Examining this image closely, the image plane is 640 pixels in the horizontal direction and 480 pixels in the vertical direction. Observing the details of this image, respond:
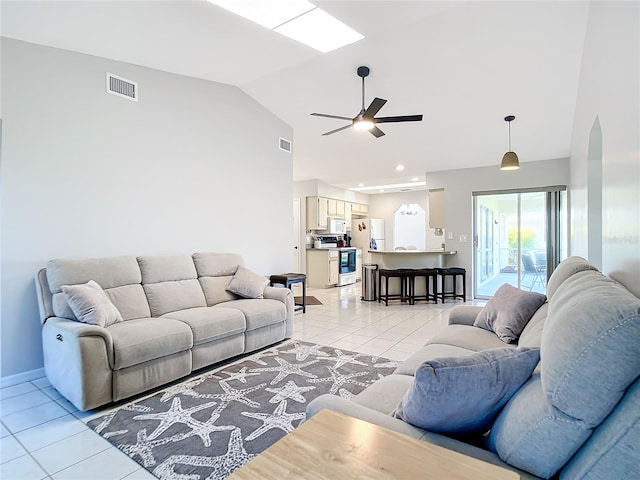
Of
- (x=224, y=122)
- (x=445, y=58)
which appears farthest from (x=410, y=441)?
(x=224, y=122)

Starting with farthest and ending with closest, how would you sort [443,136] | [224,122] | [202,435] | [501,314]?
[443,136], [224,122], [501,314], [202,435]

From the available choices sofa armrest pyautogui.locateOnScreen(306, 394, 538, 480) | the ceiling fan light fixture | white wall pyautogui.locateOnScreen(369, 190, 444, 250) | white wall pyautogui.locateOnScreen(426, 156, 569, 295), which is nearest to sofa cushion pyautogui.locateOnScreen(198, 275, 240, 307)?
the ceiling fan light fixture

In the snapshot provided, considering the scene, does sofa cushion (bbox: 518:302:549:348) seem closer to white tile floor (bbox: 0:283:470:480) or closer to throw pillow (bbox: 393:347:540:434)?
throw pillow (bbox: 393:347:540:434)

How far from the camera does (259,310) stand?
3.71 m

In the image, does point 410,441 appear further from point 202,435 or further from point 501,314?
point 501,314

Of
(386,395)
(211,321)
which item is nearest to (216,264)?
(211,321)

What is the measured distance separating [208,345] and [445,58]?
4055 mm

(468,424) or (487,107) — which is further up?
(487,107)

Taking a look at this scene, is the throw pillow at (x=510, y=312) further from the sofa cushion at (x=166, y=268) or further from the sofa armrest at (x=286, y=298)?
the sofa cushion at (x=166, y=268)

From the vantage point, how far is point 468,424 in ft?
3.74

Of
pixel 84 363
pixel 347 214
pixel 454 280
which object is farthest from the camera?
pixel 347 214

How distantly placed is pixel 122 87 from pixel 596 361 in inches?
171

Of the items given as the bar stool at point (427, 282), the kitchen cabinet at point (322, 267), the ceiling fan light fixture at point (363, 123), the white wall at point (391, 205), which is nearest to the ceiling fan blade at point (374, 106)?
the ceiling fan light fixture at point (363, 123)

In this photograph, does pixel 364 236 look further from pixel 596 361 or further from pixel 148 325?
pixel 596 361
